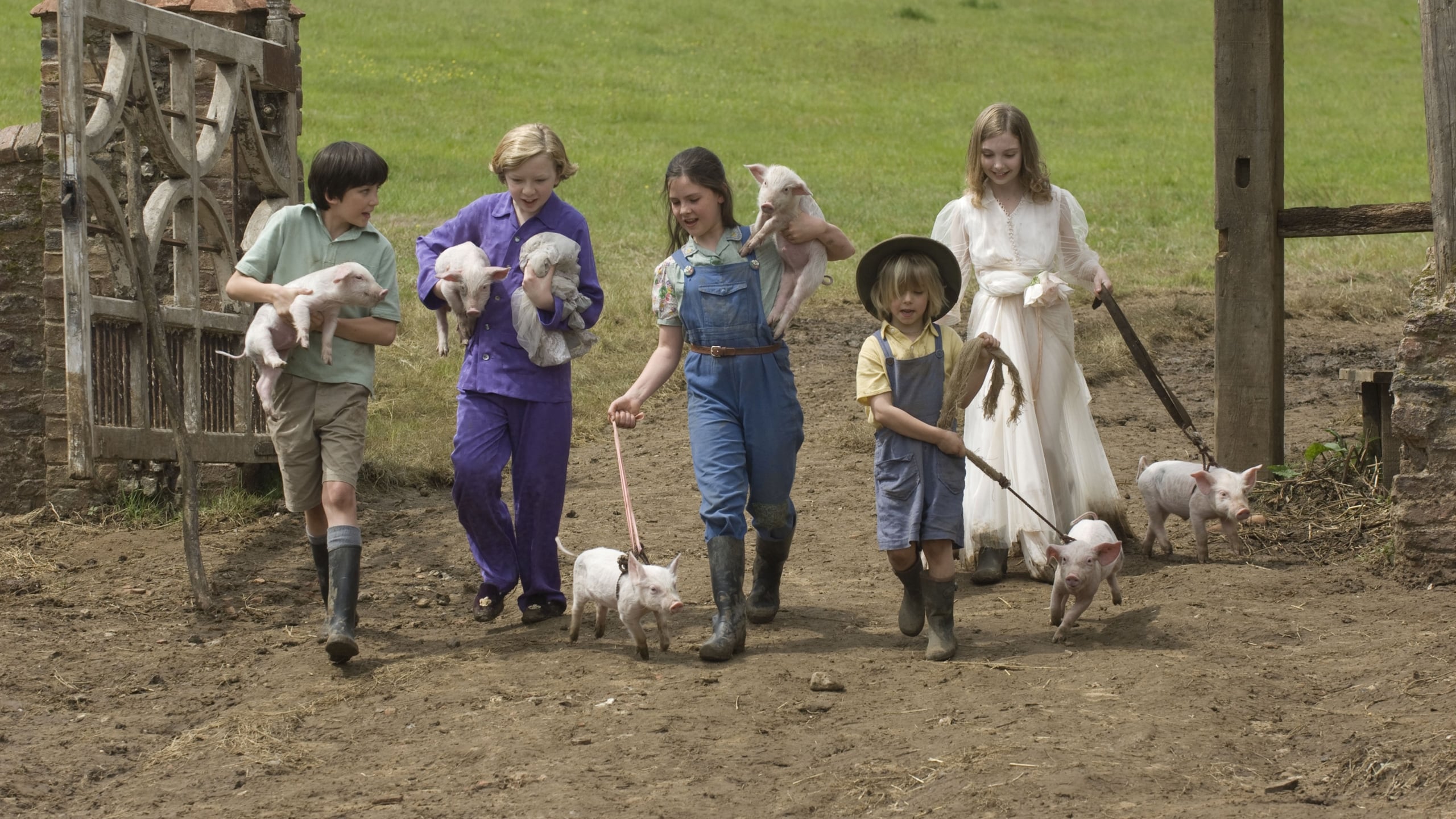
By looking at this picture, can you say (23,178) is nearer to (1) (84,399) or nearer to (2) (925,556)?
(1) (84,399)

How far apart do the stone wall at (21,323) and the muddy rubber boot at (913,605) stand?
15.8 feet

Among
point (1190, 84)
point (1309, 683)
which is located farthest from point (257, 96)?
point (1190, 84)

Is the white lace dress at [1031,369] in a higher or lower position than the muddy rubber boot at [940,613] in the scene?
higher

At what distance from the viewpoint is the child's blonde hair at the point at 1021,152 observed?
242 inches

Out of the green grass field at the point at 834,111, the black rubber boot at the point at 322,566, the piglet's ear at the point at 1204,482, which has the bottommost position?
the black rubber boot at the point at 322,566

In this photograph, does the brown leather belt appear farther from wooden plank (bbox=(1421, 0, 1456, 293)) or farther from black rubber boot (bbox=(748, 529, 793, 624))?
wooden plank (bbox=(1421, 0, 1456, 293))

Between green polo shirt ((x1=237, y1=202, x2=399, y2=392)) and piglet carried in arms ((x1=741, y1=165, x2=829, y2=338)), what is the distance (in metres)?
1.37

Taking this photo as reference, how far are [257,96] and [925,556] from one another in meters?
4.84

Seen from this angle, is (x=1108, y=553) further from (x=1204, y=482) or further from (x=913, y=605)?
(x=1204, y=482)

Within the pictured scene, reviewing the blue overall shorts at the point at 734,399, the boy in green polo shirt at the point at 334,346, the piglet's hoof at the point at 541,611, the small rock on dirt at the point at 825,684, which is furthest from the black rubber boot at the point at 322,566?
the small rock on dirt at the point at 825,684

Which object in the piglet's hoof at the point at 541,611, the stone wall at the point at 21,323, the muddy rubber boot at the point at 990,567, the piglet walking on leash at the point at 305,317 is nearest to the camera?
the piglet walking on leash at the point at 305,317

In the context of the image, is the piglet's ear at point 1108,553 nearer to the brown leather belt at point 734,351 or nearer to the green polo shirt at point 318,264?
the brown leather belt at point 734,351

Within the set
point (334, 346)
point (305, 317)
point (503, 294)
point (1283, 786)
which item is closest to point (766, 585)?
point (503, 294)

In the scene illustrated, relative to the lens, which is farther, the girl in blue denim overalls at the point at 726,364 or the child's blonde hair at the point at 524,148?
the child's blonde hair at the point at 524,148
